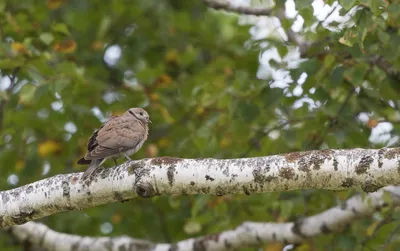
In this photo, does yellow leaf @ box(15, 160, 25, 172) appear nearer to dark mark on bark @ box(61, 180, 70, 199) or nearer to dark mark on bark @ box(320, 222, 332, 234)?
dark mark on bark @ box(320, 222, 332, 234)

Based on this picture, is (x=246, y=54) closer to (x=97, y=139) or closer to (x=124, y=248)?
(x=124, y=248)

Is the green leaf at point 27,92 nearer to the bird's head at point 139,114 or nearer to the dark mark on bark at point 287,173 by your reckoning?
the bird's head at point 139,114

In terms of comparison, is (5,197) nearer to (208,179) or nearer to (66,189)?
(66,189)

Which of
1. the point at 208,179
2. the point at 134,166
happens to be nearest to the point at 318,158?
the point at 208,179

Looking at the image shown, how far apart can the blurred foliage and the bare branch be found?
158mm

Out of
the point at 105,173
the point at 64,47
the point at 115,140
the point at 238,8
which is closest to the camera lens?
the point at 105,173

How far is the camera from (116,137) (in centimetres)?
550

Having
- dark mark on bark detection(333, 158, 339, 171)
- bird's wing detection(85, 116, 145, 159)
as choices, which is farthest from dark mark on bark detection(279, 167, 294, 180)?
bird's wing detection(85, 116, 145, 159)

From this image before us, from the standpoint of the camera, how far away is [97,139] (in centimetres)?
540

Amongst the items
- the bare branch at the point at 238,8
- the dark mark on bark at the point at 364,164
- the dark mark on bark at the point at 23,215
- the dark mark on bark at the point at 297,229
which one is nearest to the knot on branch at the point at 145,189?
the dark mark on bark at the point at 23,215

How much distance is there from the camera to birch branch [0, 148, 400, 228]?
4023mm

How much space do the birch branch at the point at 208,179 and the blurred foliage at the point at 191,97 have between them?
95 centimetres

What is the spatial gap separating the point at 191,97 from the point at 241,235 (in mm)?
1658

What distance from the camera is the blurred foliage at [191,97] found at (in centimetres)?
591
